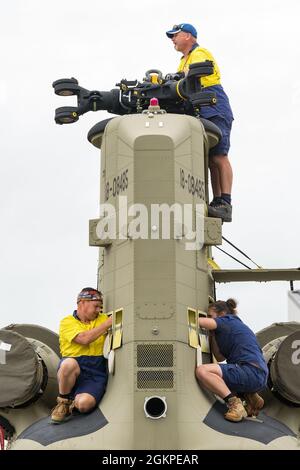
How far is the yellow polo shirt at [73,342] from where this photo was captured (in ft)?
35.8

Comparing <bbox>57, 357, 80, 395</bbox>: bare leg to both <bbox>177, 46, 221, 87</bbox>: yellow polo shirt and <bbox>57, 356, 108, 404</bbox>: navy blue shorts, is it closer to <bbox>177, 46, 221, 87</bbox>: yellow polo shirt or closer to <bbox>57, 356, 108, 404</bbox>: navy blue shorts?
<bbox>57, 356, 108, 404</bbox>: navy blue shorts

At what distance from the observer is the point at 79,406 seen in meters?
10.6

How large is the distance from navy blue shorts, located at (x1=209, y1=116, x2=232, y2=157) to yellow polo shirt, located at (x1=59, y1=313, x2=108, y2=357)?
3371 mm

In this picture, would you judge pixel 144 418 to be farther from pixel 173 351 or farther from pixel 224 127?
pixel 224 127

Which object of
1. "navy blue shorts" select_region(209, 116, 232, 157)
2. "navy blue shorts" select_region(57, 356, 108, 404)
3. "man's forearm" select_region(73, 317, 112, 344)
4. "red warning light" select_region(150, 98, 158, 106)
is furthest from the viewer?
"navy blue shorts" select_region(209, 116, 232, 157)

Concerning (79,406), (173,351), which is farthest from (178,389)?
(79,406)

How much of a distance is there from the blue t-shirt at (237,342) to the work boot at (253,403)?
0.35 m

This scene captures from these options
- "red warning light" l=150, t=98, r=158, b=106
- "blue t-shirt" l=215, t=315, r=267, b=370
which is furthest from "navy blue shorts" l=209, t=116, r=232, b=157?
"blue t-shirt" l=215, t=315, r=267, b=370

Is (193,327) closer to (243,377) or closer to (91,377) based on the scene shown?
(243,377)

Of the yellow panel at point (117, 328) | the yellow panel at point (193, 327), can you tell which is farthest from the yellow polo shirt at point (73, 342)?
the yellow panel at point (193, 327)

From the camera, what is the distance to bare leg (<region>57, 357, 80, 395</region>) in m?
10.6

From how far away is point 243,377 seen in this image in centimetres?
1062

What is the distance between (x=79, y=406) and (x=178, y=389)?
106 centimetres
